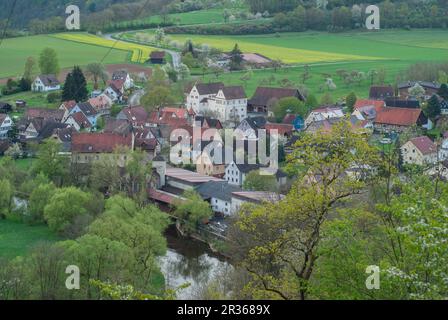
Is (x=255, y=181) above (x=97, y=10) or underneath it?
underneath

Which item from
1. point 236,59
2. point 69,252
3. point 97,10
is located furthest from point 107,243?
point 97,10

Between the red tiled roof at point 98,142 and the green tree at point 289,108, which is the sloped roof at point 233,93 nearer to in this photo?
the green tree at point 289,108

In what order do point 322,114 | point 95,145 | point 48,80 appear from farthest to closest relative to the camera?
point 48,80 < point 322,114 < point 95,145

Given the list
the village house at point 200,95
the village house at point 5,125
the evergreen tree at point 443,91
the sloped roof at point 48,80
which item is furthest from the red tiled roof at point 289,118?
A: the sloped roof at point 48,80

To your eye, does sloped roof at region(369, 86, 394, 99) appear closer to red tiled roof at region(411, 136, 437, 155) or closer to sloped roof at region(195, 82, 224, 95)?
sloped roof at region(195, 82, 224, 95)

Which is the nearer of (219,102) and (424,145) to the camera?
(424,145)

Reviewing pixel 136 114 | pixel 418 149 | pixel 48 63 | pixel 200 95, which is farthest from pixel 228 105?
pixel 48 63

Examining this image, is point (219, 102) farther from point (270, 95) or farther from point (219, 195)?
point (219, 195)

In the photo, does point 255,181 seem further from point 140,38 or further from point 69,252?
point 140,38
